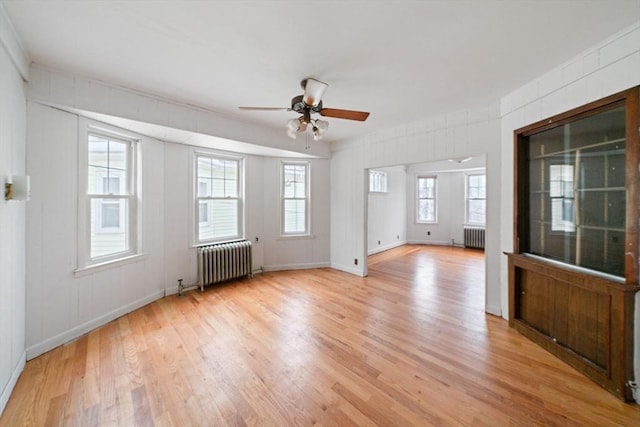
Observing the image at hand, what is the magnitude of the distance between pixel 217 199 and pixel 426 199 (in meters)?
6.94

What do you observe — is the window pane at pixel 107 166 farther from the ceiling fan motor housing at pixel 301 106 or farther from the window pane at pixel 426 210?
the window pane at pixel 426 210

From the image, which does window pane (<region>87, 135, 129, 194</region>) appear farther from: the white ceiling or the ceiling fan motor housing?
the ceiling fan motor housing

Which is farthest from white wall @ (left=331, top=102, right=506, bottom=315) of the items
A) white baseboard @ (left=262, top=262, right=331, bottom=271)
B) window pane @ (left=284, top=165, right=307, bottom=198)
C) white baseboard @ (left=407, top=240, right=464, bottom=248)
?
white baseboard @ (left=407, top=240, right=464, bottom=248)

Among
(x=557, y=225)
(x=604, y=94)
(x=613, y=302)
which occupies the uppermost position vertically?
(x=604, y=94)

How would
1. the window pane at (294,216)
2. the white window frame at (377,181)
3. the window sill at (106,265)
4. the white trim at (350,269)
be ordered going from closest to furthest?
1. the window sill at (106,265)
2. the white trim at (350,269)
3. the window pane at (294,216)
4. the white window frame at (377,181)

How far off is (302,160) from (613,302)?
4.56 metres

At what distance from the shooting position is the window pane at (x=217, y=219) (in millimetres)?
4176

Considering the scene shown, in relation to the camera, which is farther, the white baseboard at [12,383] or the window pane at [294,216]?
the window pane at [294,216]

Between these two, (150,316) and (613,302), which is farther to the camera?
(150,316)

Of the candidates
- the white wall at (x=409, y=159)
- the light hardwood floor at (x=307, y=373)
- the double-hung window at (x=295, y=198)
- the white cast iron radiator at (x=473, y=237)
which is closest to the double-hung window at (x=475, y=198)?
the white cast iron radiator at (x=473, y=237)

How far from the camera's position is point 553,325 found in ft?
7.72

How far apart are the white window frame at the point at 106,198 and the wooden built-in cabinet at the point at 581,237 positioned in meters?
4.83

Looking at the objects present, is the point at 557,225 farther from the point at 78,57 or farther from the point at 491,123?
the point at 78,57

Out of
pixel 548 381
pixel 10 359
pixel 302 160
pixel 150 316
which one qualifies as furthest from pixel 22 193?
pixel 548 381
